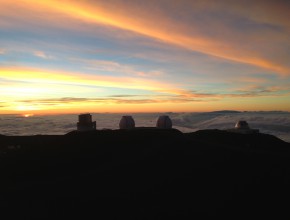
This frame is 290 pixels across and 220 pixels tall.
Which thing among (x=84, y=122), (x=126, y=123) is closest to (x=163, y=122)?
(x=126, y=123)

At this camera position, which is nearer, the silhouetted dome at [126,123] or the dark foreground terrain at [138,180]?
the dark foreground terrain at [138,180]

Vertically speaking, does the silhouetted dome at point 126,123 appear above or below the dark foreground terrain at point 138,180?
above

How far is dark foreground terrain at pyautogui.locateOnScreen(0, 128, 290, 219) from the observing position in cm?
1340

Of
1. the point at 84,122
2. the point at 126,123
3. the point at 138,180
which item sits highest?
the point at 84,122

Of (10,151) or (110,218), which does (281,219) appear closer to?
(110,218)

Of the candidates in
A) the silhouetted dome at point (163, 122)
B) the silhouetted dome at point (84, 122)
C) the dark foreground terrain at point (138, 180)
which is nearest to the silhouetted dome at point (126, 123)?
the silhouetted dome at point (163, 122)

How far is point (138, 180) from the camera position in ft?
56.2

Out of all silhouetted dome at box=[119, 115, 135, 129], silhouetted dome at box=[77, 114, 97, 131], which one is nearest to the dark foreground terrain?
silhouetted dome at box=[77, 114, 97, 131]

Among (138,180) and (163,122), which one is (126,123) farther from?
(138,180)

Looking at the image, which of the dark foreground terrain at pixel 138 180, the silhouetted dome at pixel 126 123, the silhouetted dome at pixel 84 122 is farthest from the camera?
the silhouetted dome at pixel 126 123

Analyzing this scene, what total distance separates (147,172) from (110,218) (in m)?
6.08

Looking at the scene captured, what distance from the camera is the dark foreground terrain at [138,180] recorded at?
44.0ft

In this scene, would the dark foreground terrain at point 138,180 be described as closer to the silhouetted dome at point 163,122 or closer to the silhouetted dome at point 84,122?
the silhouetted dome at point 84,122

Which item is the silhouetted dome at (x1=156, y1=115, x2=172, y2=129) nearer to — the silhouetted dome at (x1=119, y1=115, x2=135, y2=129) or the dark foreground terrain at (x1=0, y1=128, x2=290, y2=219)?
the silhouetted dome at (x1=119, y1=115, x2=135, y2=129)
